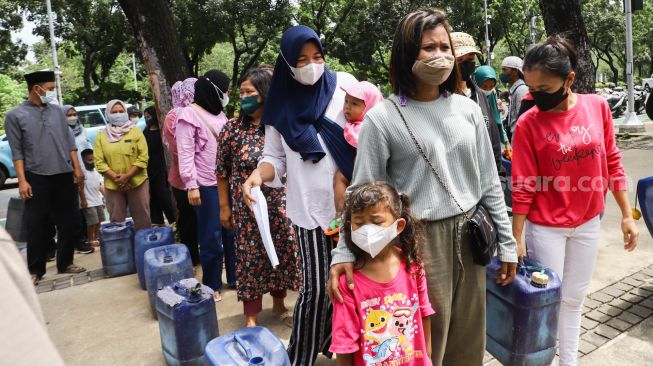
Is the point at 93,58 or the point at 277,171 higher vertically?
the point at 93,58

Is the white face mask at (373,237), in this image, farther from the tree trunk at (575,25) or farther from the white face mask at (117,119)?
the tree trunk at (575,25)

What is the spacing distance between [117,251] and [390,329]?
3811 millimetres

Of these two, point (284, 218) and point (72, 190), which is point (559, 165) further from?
point (72, 190)

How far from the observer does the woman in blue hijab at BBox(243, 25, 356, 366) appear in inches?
93.0

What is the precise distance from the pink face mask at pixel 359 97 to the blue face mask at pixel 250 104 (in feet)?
3.26

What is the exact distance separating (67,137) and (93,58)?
61.2ft

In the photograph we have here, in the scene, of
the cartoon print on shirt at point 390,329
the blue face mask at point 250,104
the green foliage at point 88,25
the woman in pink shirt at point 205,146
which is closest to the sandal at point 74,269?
the woman in pink shirt at point 205,146

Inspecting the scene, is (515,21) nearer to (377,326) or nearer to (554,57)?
(554,57)

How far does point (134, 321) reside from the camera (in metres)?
3.94

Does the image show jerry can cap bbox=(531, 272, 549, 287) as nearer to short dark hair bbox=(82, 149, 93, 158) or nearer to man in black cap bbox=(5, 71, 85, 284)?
man in black cap bbox=(5, 71, 85, 284)

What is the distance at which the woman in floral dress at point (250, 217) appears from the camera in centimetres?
332

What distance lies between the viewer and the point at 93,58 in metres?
21.4

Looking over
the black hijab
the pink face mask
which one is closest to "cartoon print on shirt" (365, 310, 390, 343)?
the pink face mask

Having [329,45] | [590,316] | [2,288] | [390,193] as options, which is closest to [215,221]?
[390,193]
